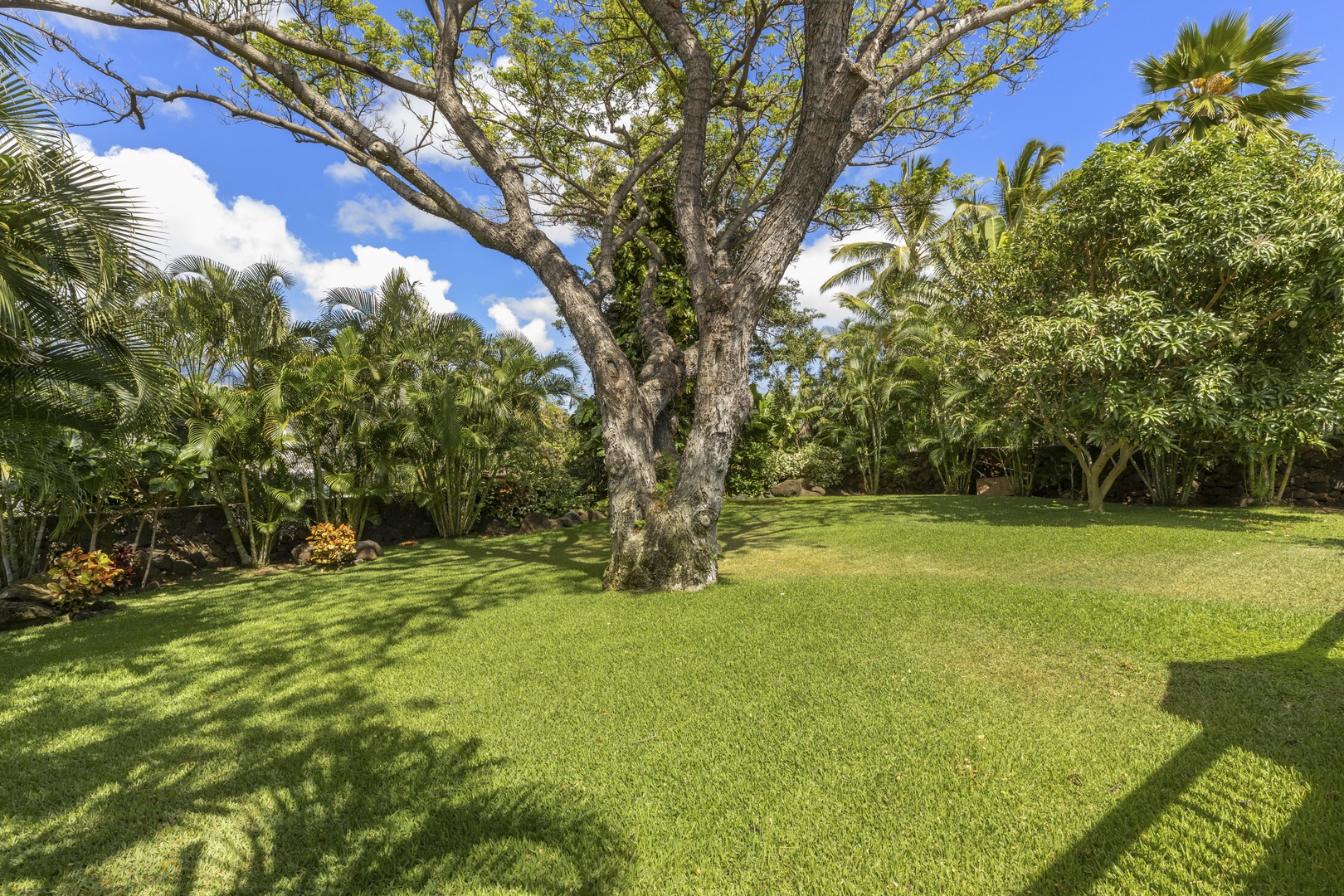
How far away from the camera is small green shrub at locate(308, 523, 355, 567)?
859cm

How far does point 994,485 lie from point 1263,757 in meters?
14.7

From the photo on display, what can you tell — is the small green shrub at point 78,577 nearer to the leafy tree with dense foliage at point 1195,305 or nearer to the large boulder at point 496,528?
the large boulder at point 496,528

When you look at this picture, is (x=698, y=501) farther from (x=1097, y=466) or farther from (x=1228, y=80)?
(x=1228, y=80)

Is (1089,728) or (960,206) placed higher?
(960,206)

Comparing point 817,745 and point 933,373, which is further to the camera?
point 933,373

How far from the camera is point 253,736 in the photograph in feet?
10.5

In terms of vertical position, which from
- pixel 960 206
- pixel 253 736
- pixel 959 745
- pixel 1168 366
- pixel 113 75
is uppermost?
pixel 960 206

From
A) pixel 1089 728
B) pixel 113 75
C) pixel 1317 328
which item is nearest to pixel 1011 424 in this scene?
pixel 1317 328

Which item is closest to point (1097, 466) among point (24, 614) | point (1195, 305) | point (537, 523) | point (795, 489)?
point (1195, 305)

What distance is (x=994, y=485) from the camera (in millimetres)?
15797

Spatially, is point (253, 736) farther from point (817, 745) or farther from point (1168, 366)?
point (1168, 366)

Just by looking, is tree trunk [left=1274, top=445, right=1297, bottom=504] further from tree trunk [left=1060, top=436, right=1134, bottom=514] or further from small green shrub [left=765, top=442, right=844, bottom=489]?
small green shrub [left=765, top=442, right=844, bottom=489]

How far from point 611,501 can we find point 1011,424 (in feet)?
26.3

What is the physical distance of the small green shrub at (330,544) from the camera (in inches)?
338
